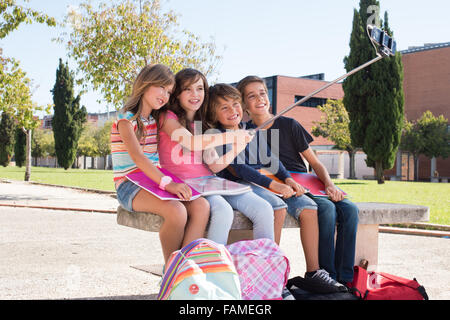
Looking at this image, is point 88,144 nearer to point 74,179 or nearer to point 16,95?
point 74,179

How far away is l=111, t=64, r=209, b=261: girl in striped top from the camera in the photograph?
270 cm

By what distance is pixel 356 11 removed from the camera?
88.9ft

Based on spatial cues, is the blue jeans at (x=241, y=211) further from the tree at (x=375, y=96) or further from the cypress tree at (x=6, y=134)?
the cypress tree at (x=6, y=134)

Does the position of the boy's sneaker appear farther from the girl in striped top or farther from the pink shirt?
the pink shirt

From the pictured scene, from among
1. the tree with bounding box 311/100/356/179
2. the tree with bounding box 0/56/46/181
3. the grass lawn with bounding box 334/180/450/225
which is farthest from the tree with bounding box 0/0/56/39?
the tree with bounding box 311/100/356/179

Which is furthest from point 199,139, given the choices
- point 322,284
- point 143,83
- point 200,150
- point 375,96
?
point 375,96

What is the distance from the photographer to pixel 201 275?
226 centimetres

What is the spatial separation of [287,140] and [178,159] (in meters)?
0.94
